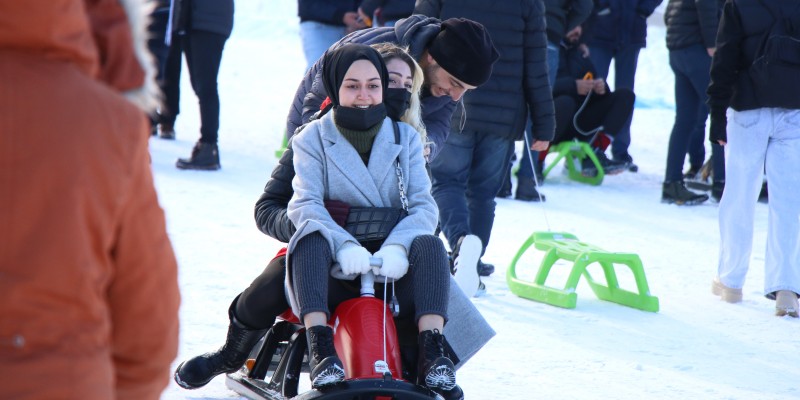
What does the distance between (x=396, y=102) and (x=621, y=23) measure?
629 centimetres

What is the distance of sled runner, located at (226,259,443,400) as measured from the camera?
2771 millimetres

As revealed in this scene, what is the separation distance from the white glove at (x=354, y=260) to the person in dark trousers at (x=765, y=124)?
2807 millimetres

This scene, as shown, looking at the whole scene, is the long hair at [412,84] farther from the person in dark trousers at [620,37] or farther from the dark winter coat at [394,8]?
the person in dark trousers at [620,37]

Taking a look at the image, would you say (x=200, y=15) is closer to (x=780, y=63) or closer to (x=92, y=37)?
(x=780, y=63)

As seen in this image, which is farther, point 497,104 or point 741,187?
point 497,104

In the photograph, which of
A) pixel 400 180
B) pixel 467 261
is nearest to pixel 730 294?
pixel 467 261

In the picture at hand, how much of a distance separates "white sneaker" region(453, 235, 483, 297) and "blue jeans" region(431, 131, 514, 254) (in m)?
0.30

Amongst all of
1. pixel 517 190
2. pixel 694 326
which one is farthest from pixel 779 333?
pixel 517 190

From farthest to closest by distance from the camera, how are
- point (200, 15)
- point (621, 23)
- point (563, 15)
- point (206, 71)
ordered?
point (621, 23)
point (563, 15)
point (206, 71)
point (200, 15)

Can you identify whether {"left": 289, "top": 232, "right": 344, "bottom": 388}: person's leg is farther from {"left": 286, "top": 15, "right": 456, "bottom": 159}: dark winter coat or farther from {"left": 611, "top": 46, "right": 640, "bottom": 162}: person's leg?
{"left": 611, "top": 46, "right": 640, "bottom": 162}: person's leg

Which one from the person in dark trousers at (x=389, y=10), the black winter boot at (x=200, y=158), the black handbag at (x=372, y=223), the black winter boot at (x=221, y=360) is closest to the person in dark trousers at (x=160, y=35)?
the black winter boot at (x=200, y=158)

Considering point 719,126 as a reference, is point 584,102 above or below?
below

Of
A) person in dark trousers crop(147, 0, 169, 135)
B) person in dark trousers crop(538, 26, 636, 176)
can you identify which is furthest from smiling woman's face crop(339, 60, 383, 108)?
person in dark trousers crop(538, 26, 636, 176)

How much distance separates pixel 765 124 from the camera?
16.9 ft
